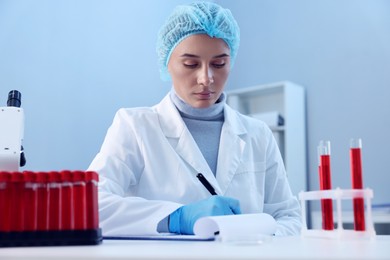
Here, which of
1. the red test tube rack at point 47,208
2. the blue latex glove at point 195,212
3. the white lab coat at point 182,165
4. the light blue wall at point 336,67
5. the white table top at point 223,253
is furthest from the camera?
the light blue wall at point 336,67

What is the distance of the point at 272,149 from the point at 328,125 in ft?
5.36

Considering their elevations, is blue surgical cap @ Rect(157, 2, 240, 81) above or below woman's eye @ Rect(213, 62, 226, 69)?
above

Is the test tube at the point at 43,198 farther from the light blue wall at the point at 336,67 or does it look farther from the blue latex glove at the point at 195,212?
the light blue wall at the point at 336,67

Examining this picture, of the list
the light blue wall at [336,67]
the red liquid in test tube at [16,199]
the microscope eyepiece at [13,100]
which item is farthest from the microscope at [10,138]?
the light blue wall at [336,67]

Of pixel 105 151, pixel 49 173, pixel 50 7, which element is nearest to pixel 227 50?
pixel 105 151

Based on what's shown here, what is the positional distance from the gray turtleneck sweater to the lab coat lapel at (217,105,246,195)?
0.03 meters

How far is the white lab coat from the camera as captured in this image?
1.34 metres

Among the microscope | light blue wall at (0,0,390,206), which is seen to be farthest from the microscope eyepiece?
light blue wall at (0,0,390,206)

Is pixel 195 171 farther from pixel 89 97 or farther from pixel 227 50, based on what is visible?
pixel 89 97

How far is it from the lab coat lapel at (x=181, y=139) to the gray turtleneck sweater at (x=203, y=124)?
3cm

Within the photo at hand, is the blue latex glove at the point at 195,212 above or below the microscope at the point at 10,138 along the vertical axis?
below

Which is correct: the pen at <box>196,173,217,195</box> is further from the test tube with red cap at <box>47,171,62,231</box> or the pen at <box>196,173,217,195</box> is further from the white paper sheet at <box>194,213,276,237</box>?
the test tube with red cap at <box>47,171,62,231</box>

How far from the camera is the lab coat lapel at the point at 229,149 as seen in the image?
140 cm

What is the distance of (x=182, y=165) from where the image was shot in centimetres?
139
